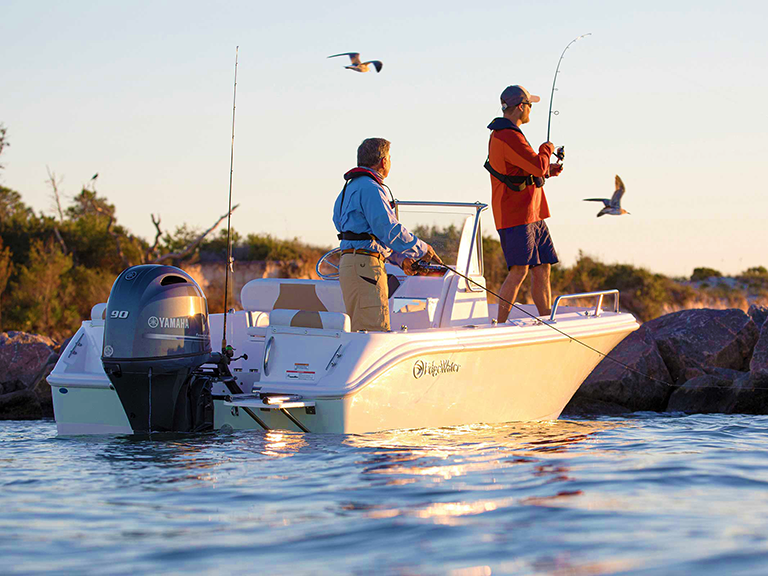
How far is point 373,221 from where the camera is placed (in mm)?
6562

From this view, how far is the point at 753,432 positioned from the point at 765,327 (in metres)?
Answer: 3.80

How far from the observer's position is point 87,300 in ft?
63.8

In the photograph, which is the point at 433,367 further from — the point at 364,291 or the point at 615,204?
the point at 615,204

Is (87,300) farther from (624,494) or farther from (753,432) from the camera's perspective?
(624,494)

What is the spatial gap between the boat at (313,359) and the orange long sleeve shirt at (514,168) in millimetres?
382

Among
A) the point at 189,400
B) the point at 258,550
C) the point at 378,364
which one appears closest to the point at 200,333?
the point at 189,400

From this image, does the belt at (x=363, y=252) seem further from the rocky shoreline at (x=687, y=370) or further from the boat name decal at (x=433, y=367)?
the rocky shoreline at (x=687, y=370)

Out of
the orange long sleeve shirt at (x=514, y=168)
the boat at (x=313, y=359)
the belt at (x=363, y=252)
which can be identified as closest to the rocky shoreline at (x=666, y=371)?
the boat at (x=313, y=359)

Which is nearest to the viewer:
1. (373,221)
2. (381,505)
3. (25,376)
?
(381,505)

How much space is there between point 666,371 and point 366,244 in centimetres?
550

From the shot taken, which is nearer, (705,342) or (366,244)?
(366,244)

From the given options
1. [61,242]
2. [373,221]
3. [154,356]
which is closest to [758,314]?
[373,221]

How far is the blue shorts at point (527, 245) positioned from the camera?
7.81 meters

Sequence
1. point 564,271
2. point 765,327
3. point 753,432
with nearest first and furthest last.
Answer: point 753,432, point 765,327, point 564,271
